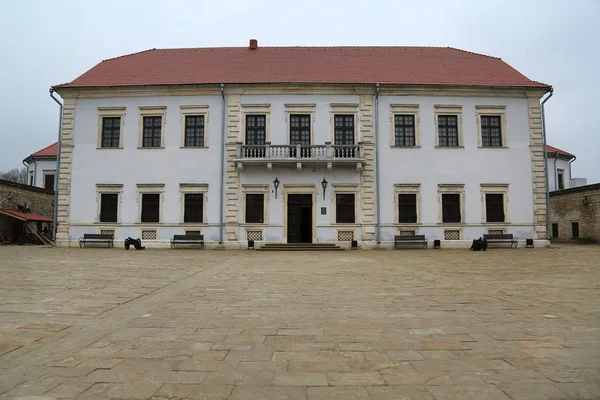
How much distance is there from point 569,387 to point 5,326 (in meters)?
6.28

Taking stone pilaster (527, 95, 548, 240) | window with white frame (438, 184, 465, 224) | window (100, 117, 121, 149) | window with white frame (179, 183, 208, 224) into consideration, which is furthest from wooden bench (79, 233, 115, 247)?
stone pilaster (527, 95, 548, 240)

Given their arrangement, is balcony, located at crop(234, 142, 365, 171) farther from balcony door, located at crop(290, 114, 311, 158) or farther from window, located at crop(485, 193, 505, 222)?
window, located at crop(485, 193, 505, 222)

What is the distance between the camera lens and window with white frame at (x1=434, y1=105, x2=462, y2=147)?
25000mm

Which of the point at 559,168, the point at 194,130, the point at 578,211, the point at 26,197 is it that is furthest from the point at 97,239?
the point at 559,168

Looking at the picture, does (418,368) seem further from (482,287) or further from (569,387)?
(482,287)

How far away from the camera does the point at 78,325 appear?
5.41 m

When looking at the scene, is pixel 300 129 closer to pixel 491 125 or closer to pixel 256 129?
pixel 256 129

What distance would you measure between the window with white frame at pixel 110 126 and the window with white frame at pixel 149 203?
133 inches

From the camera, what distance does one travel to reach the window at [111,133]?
25344 millimetres

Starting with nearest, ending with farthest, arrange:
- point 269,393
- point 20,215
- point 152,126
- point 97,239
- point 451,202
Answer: point 269,393 → point 97,239 → point 451,202 → point 152,126 → point 20,215

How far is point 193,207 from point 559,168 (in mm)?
35161

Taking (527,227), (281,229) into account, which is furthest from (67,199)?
(527,227)

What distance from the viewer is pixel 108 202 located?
978 inches

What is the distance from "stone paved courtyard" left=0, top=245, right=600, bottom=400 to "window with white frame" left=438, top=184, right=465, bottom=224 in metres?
15.7
